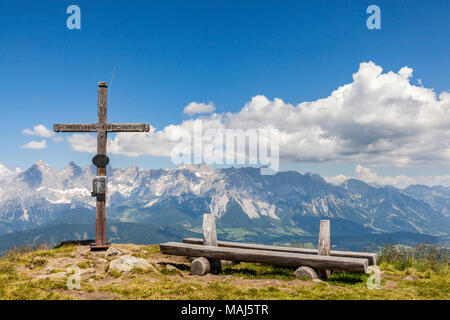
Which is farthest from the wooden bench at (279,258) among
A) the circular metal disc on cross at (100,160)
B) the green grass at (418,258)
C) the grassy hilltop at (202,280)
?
the circular metal disc on cross at (100,160)

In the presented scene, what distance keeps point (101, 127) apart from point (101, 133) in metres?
0.34

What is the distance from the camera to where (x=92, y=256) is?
52.3ft

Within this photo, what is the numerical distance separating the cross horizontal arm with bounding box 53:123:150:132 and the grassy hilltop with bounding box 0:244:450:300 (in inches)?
255

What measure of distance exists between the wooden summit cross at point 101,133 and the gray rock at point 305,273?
10408 millimetres

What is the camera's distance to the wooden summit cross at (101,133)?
701 inches

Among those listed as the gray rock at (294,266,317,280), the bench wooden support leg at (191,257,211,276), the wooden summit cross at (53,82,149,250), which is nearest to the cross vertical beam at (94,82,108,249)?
the wooden summit cross at (53,82,149,250)

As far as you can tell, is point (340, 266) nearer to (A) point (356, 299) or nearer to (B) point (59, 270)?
(A) point (356, 299)

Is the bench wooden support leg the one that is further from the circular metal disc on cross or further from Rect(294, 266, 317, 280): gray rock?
the circular metal disc on cross

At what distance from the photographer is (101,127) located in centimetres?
1847

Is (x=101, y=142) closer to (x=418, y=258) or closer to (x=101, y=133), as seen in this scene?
(x=101, y=133)

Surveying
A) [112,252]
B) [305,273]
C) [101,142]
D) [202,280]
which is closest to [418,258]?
[305,273]

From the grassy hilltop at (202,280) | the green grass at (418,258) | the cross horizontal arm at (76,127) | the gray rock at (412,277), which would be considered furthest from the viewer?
the cross horizontal arm at (76,127)

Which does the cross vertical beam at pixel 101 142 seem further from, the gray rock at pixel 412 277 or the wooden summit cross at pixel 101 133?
the gray rock at pixel 412 277
